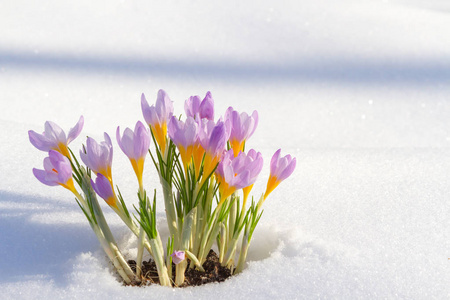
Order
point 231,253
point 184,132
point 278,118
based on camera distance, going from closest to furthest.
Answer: point 184,132 → point 231,253 → point 278,118

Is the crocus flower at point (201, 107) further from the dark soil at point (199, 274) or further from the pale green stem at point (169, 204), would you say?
the dark soil at point (199, 274)

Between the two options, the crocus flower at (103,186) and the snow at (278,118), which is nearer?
the crocus flower at (103,186)

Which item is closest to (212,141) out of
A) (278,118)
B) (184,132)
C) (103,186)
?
(184,132)

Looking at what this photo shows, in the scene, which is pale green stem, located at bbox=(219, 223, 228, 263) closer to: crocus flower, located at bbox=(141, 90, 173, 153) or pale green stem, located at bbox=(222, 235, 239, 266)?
pale green stem, located at bbox=(222, 235, 239, 266)

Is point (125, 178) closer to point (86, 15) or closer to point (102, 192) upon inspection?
point (102, 192)

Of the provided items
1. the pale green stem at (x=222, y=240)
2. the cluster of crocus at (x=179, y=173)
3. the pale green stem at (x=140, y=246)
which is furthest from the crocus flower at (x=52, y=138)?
the pale green stem at (x=222, y=240)

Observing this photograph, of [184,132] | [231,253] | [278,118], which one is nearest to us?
[184,132]

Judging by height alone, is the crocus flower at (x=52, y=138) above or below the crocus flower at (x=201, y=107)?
below

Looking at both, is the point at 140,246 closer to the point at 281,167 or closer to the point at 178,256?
the point at 178,256

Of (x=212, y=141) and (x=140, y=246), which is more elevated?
(x=212, y=141)
